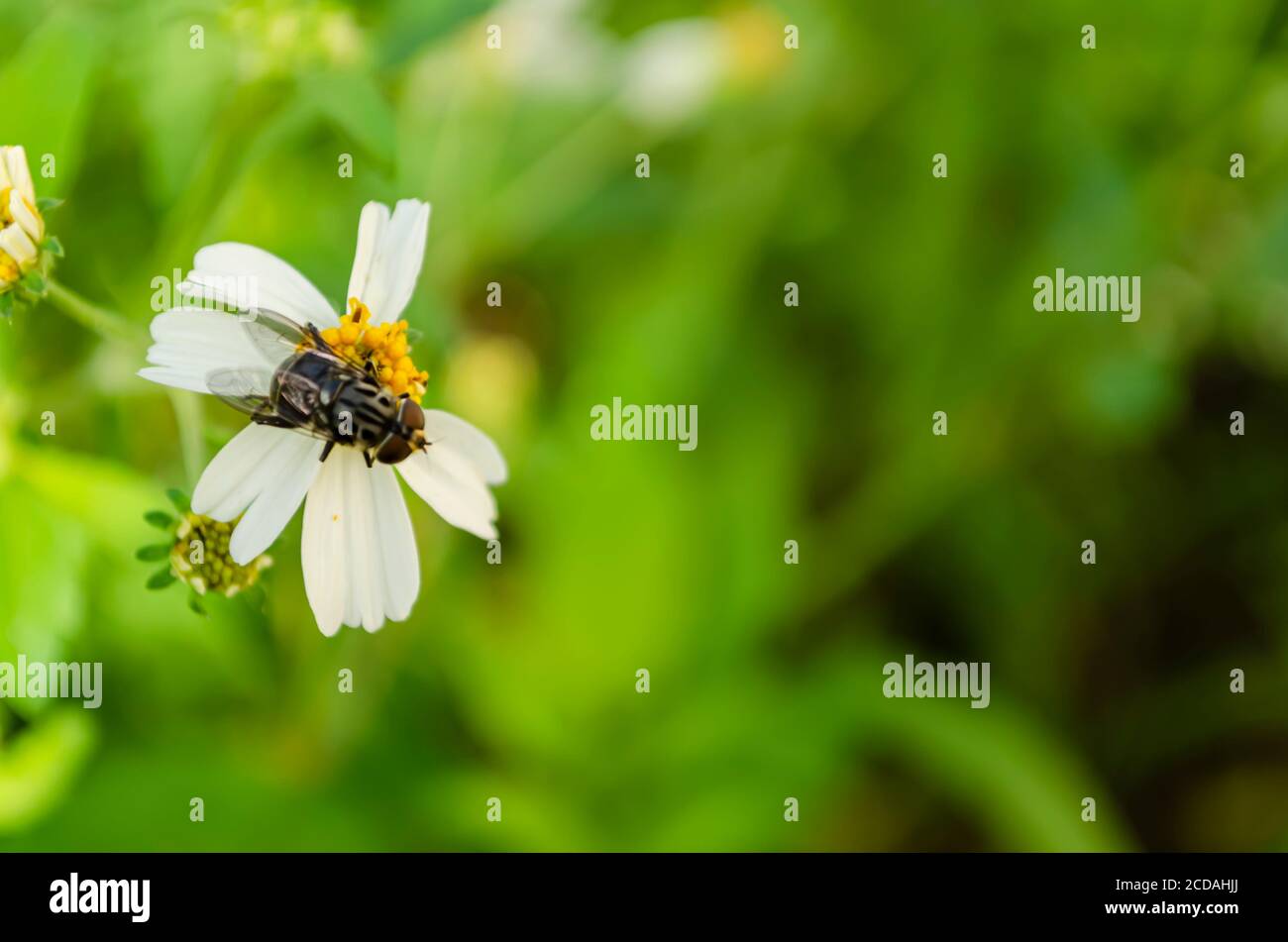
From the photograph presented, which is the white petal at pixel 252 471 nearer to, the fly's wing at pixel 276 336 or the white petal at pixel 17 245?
the fly's wing at pixel 276 336

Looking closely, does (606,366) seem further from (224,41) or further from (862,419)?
(224,41)

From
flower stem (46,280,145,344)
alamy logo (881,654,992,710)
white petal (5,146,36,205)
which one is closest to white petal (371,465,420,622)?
flower stem (46,280,145,344)

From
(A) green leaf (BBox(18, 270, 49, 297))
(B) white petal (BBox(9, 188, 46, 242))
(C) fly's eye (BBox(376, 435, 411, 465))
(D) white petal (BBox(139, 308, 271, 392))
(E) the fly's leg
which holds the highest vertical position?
(B) white petal (BBox(9, 188, 46, 242))

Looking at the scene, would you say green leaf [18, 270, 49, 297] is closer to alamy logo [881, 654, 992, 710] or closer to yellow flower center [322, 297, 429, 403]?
yellow flower center [322, 297, 429, 403]

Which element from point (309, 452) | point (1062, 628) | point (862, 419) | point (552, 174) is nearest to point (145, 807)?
point (309, 452)

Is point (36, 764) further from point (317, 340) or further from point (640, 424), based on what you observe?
point (640, 424)
